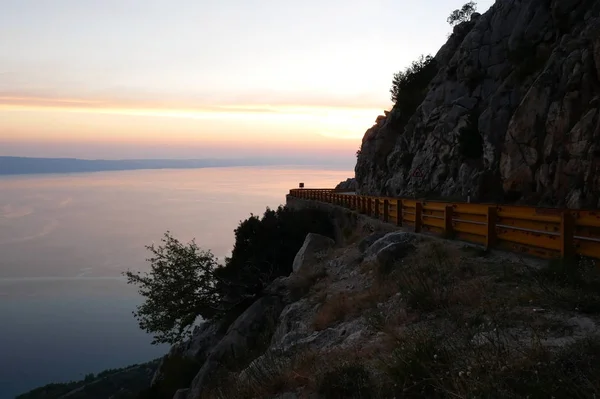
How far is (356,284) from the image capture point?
11.3 m

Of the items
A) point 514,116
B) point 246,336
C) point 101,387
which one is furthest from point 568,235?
point 101,387

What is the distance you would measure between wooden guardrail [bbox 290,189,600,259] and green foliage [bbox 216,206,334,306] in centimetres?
682

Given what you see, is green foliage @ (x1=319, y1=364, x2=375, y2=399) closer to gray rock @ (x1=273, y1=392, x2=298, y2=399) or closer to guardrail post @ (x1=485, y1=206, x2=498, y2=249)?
gray rock @ (x1=273, y1=392, x2=298, y2=399)

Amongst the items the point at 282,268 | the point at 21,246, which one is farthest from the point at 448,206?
the point at 21,246

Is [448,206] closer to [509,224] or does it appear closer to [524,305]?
[509,224]

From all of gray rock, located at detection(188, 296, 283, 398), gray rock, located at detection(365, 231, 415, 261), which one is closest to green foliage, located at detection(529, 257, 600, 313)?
gray rock, located at detection(365, 231, 415, 261)

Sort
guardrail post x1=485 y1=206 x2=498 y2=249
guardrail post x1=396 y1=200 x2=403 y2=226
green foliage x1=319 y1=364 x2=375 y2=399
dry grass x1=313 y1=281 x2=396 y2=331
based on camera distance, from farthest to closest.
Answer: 1. guardrail post x1=396 y1=200 x2=403 y2=226
2. guardrail post x1=485 y1=206 x2=498 y2=249
3. dry grass x1=313 y1=281 x2=396 y2=331
4. green foliage x1=319 y1=364 x2=375 y2=399

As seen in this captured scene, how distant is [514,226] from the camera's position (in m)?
9.80

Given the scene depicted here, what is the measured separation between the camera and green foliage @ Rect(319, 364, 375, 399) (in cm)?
485

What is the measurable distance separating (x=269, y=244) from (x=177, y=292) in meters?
8.86

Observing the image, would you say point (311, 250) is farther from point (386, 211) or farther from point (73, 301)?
A: point (73, 301)

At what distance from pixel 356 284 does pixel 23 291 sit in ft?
374

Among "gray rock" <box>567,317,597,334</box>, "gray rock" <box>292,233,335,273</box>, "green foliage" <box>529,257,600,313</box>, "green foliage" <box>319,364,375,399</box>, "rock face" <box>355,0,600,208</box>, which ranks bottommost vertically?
"gray rock" <box>292,233,335,273</box>

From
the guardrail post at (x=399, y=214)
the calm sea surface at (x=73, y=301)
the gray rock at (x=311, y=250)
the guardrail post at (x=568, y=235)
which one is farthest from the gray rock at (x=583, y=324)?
the calm sea surface at (x=73, y=301)
